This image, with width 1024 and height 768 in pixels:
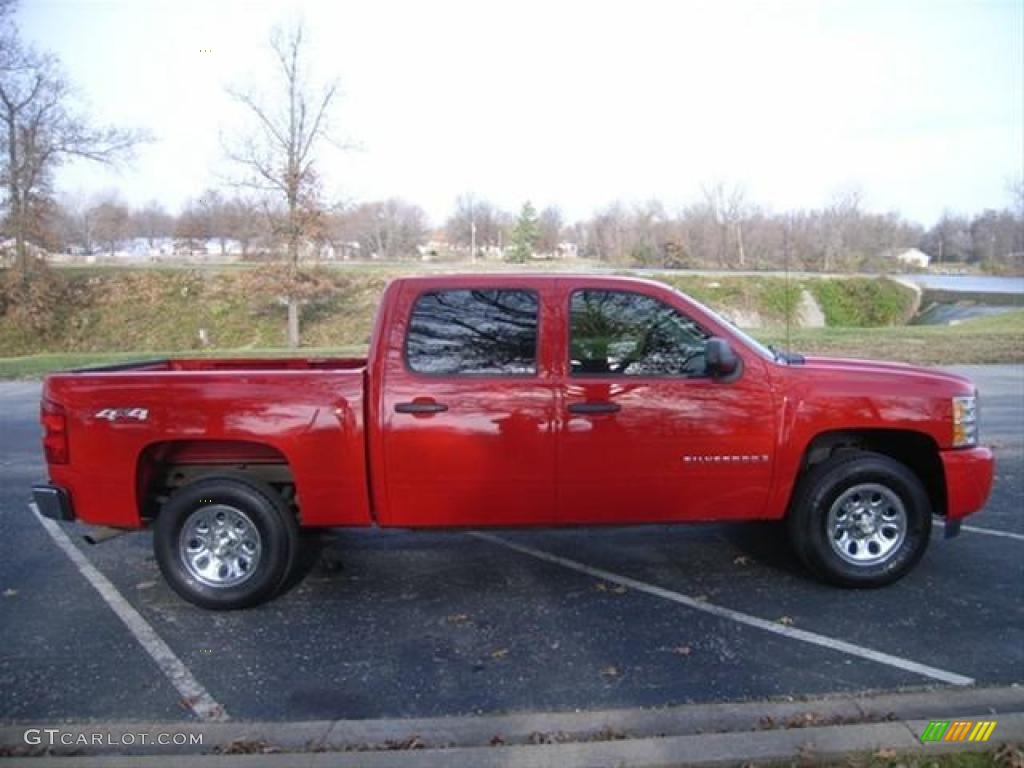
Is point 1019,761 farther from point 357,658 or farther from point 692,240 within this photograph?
point 692,240

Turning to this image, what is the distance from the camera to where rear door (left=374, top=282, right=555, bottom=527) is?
4.92 metres

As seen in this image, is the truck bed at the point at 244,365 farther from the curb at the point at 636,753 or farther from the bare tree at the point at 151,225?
the bare tree at the point at 151,225

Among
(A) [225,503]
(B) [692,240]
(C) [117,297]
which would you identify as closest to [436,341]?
(A) [225,503]

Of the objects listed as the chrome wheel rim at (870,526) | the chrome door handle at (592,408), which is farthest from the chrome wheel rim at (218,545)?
the chrome wheel rim at (870,526)

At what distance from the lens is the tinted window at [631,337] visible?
198 inches

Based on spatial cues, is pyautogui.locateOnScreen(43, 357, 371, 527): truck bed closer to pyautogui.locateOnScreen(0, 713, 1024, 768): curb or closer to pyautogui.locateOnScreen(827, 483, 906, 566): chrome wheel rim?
pyautogui.locateOnScreen(0, 713, 1024, 768): curb

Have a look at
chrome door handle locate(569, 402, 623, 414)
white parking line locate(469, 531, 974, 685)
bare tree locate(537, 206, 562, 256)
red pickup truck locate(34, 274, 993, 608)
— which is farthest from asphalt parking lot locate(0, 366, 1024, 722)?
bare tree locate(537, 206, 562, 256)

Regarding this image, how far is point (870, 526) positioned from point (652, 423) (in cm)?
152

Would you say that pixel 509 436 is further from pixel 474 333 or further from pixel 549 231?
pixel 549 231

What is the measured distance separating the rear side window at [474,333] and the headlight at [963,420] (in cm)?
252

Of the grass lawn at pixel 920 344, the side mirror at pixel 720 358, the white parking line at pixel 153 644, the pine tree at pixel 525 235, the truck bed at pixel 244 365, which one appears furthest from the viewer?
the pine tree at pixel 525 235

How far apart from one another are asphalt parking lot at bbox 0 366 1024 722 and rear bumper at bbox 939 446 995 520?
52cm

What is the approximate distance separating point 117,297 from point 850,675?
38.0 m

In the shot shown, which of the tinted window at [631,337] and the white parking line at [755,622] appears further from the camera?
the tinted window at [631,337]
